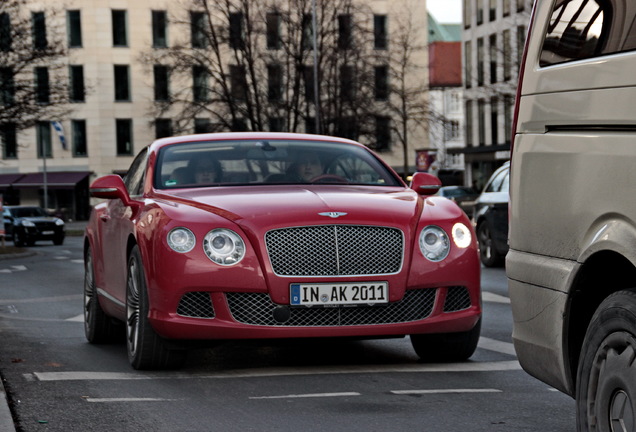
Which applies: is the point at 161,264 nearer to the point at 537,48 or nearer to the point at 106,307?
the point at 106,307

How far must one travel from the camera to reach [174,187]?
30.8 ft

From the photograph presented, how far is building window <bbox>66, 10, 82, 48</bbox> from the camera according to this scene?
82.6 metres

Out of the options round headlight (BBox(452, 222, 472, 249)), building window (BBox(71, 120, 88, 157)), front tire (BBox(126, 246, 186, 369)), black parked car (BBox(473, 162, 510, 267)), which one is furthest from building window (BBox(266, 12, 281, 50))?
round headlight (BBox(452, 222, 472, 249))

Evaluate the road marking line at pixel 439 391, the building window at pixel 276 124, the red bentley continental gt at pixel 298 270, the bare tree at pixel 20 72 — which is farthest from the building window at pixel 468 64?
the road marking line at pixel 439 391

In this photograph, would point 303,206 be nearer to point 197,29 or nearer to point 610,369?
point 610,369

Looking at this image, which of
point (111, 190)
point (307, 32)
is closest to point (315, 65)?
point (307, 32)

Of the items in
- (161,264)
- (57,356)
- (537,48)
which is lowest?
(57,356)

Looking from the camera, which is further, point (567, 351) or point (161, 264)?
point (161, 264)

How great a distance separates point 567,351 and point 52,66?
37.7 metres

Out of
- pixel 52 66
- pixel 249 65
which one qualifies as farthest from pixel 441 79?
pixel 52 66

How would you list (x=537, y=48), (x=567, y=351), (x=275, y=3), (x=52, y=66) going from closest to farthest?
1. (x=567, y=351)
2. (x=537, y=48)
3. (x=52, y=66)
4. (x=275, y=3)

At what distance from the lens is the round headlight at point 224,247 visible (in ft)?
27.1

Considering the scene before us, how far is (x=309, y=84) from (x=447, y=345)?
49.1m

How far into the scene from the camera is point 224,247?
27.1 feet
